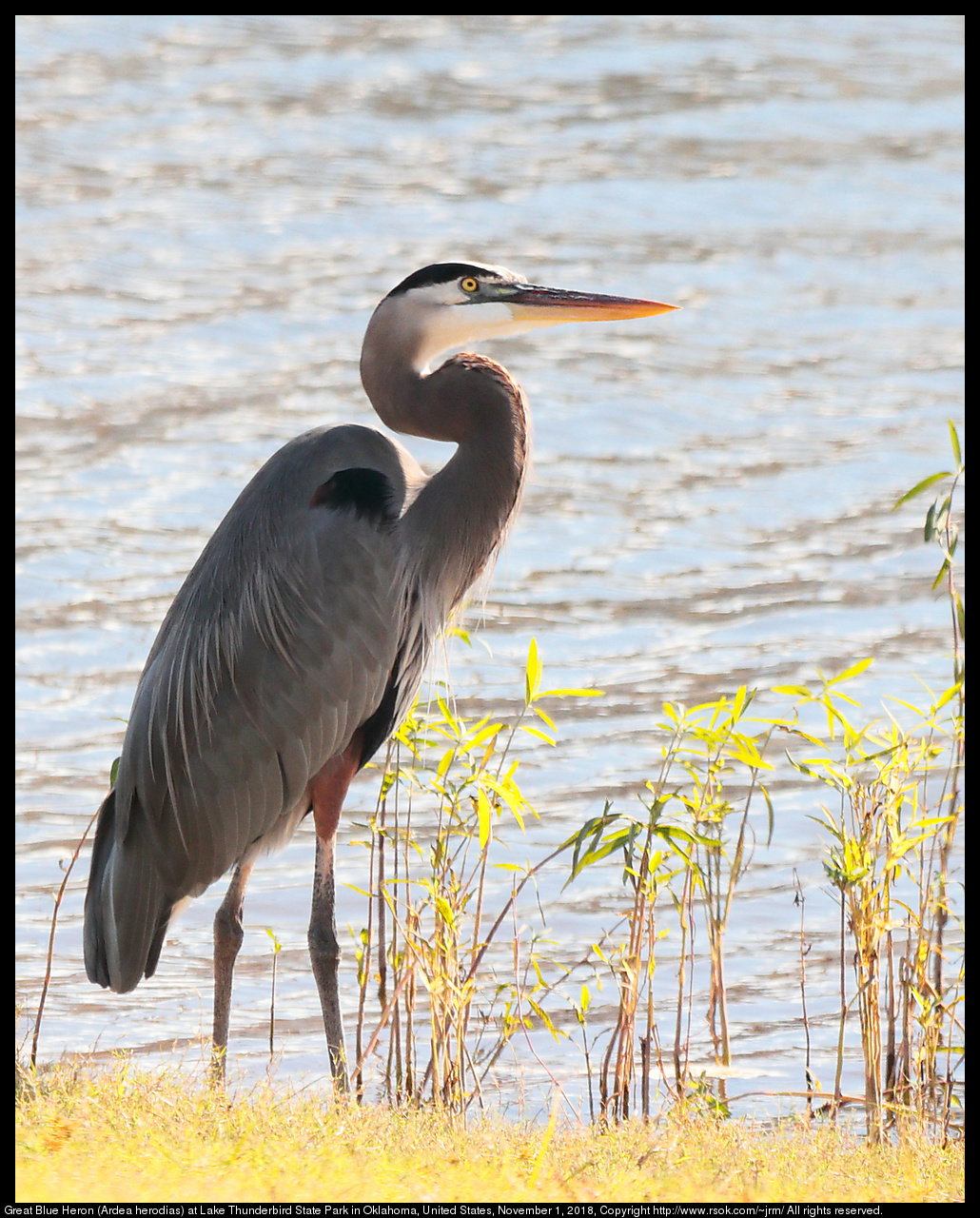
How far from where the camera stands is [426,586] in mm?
4762

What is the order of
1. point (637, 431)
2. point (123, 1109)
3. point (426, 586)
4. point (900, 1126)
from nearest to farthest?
point (123, 1109) < point (900, 1126) < point (426, 586) < point (637, 431)

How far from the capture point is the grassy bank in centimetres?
320

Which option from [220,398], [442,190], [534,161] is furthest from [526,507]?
[534,161]

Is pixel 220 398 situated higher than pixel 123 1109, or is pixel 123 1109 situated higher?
pixel 220 398

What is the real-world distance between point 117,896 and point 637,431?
6.85 meters

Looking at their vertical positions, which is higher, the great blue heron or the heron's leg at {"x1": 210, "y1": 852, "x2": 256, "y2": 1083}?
the great blue heron

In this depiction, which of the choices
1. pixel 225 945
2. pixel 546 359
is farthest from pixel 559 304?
pixel 546 359

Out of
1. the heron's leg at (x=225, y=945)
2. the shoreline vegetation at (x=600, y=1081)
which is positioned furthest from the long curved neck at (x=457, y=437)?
the heron's leg at (x=225, y=945)

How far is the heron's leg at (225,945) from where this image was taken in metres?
4.45

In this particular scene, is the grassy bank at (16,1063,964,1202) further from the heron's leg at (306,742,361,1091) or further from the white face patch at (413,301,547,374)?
the white face patch at (413,301,547,374)

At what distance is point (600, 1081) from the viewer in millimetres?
4398

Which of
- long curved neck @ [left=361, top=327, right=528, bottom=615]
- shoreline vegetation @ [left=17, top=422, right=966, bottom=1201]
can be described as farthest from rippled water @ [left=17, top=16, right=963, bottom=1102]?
long curved neck @ [left=361, top=327, right=528, bottom=615]
